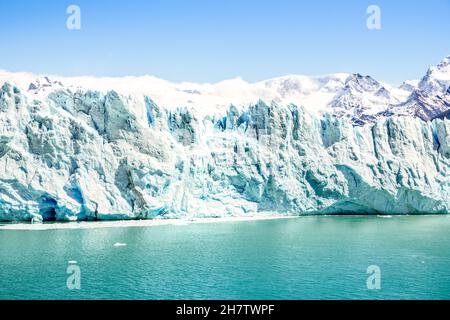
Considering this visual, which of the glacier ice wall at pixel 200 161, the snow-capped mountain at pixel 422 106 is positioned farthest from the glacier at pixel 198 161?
the snow-capped mountain at pixel 422 106

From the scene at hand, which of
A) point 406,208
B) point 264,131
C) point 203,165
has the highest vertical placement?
point 264,131

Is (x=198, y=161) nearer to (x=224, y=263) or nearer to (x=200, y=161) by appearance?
(x=200, y=161)

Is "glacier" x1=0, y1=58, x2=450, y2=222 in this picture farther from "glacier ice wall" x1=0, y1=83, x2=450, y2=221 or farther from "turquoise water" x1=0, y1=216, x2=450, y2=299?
"turquoise water" x1=0, y1=216, x2=450, y2=299

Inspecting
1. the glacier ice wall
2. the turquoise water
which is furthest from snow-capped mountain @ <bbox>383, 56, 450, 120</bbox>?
the turquoise water
